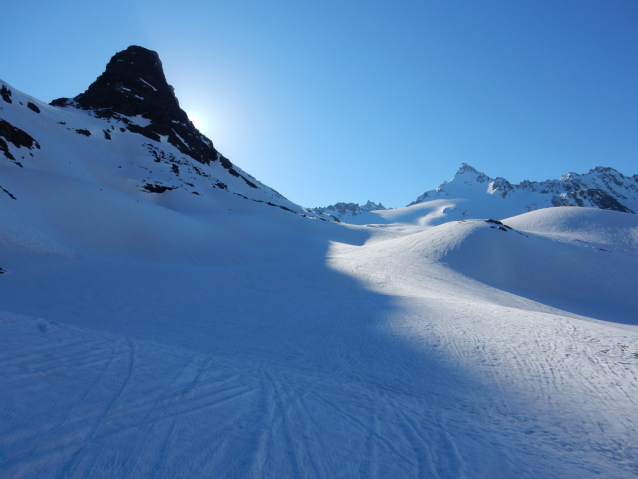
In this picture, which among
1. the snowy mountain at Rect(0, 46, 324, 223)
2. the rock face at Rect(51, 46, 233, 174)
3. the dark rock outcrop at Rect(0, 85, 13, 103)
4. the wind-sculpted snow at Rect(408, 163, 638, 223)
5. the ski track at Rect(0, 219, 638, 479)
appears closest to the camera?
the ski track at Rect(0, 219, 638, 479)

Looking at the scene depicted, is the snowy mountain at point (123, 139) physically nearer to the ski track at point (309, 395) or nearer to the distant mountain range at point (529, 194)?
the ski track at point (309, 395)

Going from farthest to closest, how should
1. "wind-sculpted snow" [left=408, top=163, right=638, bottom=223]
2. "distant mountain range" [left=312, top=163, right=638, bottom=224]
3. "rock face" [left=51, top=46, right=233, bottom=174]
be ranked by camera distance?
"distant mountain range" [left=312, top=163, right=638, bottom=224] → "wind-sculpted snow" [left=408, top=163, right=638, bottom=223] → "rock face" [left=51, top=46, right=233, bottom=174]

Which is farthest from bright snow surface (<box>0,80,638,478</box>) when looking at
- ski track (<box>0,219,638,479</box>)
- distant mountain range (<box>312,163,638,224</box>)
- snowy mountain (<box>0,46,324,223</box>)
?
distant mountain range (<box>312,163,638,224</box>)

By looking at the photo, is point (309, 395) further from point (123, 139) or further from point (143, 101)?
point (143, 101)

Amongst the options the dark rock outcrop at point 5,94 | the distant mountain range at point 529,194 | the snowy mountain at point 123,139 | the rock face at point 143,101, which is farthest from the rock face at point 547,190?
the dark rock outcrop at point 5,94

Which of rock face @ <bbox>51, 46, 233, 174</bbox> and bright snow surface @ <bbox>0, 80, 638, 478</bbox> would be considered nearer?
bright snow surface @ <bbox>0, 80, 638, 478</bbox>

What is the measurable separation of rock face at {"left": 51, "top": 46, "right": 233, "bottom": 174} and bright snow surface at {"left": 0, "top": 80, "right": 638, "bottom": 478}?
3563cm

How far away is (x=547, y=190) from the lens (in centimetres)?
15238

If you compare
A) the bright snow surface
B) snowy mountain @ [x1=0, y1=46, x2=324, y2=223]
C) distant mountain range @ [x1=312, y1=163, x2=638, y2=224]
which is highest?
distant mountain range @ [x1=312, y1=163, x2=638, y2=224]

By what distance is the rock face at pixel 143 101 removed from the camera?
4734cm

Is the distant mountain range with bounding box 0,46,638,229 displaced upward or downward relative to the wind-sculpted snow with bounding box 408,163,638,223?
downward

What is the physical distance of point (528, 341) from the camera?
24.0 ft

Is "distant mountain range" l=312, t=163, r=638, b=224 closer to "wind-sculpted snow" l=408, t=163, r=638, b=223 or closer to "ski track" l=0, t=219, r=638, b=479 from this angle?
"wind-sculpted snow" l=408, t=163, r=638, b=223

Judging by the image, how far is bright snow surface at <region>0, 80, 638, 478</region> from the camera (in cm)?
301
